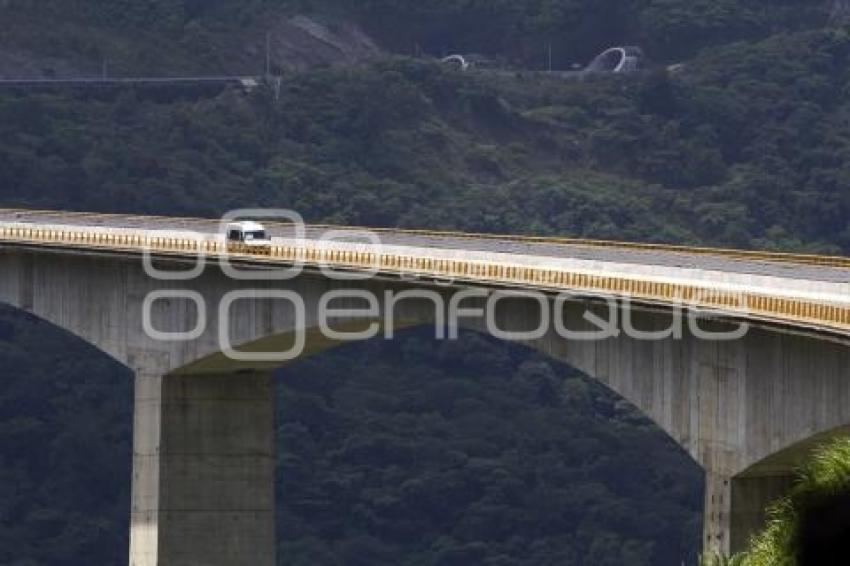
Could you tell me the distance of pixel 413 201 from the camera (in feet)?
548

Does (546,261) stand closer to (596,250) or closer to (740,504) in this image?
(596,250)

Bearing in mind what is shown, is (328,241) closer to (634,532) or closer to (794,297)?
(794,297)

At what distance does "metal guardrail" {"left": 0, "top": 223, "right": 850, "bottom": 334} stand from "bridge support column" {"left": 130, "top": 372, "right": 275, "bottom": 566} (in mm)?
4168

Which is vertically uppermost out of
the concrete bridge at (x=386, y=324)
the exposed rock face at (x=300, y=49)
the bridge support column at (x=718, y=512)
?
the exposed rock face at (x=300, y=49)

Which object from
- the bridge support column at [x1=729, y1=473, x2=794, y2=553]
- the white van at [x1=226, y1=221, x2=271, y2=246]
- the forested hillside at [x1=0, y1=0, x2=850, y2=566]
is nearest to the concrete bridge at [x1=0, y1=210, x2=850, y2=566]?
the bridge support column at [x1=729, y1=473, x2=794, y2=553]

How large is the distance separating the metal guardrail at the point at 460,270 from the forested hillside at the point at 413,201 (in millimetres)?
44235

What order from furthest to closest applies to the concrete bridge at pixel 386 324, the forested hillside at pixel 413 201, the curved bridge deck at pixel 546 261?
the forested hillside at pixel 413 201 < the curved bridge deck at pixel 546 261 < the concrete bridge at pixel 386 324

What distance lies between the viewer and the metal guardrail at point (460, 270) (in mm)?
53625

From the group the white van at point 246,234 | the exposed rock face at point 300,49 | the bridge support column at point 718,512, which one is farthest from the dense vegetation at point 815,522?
the exposed rock face at point 300,49

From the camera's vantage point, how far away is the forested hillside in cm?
13288

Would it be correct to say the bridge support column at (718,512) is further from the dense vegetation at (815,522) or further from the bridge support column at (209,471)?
the bridge support column at (209,471)

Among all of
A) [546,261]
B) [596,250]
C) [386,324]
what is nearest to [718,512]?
[546,261]

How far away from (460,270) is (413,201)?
99669 millimetres

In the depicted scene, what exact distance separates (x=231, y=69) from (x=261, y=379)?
10766cm
